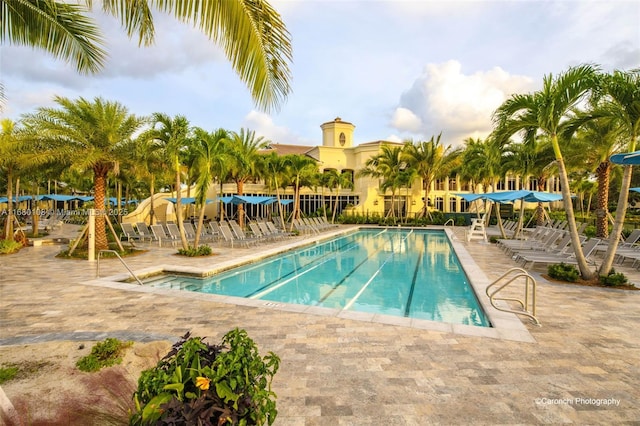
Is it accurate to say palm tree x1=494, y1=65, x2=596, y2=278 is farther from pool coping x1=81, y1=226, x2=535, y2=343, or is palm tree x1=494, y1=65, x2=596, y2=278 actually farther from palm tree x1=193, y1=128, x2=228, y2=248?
palm tree x1=193, y1=128, x2=228, y2=248

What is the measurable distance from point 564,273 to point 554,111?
3.71 metres

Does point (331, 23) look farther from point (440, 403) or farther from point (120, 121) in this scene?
point (120, 121)

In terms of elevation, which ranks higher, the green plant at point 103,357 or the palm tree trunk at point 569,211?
the palm tree trunk at point 569,211

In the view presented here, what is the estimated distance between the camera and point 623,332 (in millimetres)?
5059

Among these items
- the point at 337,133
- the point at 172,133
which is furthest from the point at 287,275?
the point at 337,133

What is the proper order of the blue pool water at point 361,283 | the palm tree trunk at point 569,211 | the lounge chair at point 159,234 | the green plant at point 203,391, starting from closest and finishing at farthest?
1. the green plant at point 203,391
2. the blue pool water at point 361,283
3. the palm tree trunk at point 569,211
4. the lounge chair at point 159,234

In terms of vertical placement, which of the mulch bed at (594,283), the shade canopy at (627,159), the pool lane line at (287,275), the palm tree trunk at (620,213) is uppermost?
the shade canopy at (627,159)

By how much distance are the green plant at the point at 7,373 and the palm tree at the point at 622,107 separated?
9.75 meters

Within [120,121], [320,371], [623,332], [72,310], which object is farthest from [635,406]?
[120,121]

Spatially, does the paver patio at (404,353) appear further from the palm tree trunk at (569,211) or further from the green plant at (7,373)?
the green plant at (7,373)

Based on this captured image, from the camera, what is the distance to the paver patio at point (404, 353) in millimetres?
3150

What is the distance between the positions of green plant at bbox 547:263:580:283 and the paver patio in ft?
1.75

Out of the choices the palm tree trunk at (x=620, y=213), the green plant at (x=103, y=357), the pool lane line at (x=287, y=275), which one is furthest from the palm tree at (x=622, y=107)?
the green plant at (x=103, y=357)

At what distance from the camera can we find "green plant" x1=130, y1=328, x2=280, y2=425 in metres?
1.76
